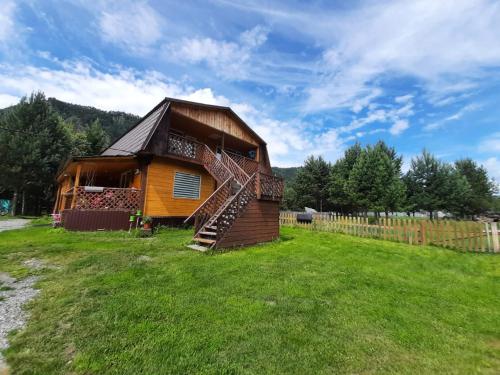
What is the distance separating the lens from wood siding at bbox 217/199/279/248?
24.4ft

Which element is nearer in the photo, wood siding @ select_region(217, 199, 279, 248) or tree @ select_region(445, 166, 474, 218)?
wood siding @ select_region(217, 199, 279, 248)

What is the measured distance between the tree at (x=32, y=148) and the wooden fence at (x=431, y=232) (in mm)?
28228

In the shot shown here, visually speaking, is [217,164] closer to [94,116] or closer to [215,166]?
[215,166]

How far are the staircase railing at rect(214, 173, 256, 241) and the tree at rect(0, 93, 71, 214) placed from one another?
2359 centimetres

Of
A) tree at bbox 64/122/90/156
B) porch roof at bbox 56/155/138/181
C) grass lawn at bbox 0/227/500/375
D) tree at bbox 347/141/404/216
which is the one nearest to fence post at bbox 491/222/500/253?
grass lawn at bbox 0/227/500/375

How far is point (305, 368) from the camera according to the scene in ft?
7.18

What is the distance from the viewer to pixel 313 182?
38719 millimetres

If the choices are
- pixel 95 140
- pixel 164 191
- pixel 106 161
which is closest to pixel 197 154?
pixel 164 191

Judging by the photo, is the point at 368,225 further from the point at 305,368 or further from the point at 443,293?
the point at 305,368

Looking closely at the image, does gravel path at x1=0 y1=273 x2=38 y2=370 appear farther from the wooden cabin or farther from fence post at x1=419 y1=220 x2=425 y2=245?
fence post at x1=419 y1=220 x2=425 y2=245

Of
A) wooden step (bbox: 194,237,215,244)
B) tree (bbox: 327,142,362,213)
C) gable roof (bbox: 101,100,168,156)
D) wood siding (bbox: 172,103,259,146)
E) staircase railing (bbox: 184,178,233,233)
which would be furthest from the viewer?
tree (bbox: 327,142,362,213)

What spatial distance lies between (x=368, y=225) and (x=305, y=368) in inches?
463

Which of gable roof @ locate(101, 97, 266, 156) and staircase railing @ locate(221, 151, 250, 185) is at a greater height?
gable roof @ locate(101, 97, 266, 156)

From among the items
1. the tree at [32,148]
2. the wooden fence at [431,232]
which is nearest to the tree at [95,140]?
the tree at [32,148]
